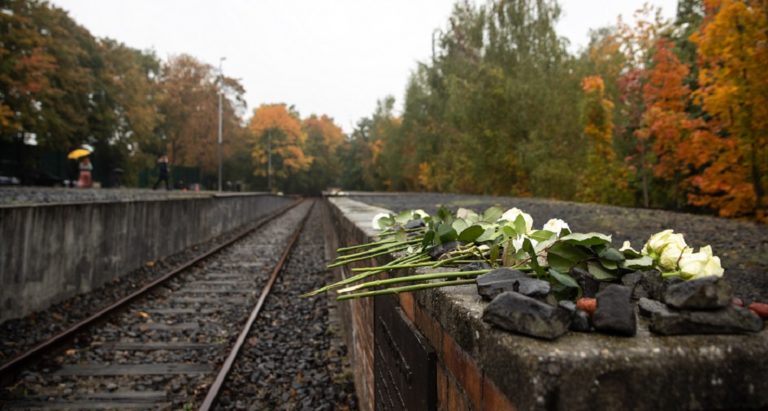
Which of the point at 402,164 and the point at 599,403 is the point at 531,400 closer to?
the point at 599,403

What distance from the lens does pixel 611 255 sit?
54.2 inches

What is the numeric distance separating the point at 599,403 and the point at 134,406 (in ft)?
14.9

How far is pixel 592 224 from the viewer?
8117mm

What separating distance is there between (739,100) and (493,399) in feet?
28.3

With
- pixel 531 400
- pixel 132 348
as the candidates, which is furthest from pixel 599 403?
pixel 132 348

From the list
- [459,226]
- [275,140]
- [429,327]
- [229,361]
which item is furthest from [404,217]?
[275,140]

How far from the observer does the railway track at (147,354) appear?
177 inches

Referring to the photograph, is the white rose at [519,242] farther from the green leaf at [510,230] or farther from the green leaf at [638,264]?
the green leaf at [638,264]

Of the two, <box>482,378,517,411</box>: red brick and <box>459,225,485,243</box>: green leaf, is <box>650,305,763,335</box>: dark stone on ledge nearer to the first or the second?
<box>482,378,517,411</box>: red brick

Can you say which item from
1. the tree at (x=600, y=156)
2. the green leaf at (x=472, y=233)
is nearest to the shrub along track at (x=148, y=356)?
the green leaf at (x=472, y=233)

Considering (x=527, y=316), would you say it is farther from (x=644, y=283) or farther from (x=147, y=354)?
(x=147, y=354)

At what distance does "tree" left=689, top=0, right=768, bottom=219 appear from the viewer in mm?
7379

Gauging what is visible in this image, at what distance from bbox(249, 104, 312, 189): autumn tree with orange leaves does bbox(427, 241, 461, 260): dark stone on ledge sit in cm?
6877

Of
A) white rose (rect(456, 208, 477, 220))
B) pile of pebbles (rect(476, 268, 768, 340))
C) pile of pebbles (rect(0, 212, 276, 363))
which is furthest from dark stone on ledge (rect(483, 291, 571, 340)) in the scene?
pile of pebbles (rect(0, 212, 276, 363))
